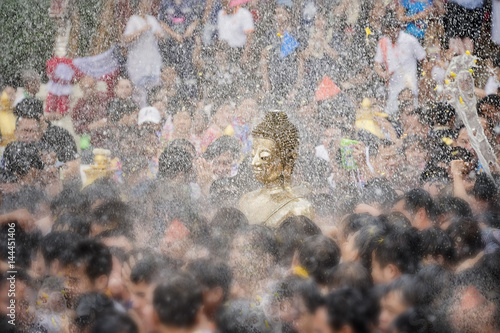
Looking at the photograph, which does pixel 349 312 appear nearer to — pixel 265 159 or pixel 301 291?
pixel 301 291

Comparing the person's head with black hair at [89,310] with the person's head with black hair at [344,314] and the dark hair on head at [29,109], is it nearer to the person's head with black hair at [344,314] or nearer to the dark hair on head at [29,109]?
the person's head with black hair at [344,314]

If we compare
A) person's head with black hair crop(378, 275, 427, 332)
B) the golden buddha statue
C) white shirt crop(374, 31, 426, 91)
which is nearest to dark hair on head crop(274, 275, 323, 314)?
person's head with black hair crop(378, 275, 427, 332)

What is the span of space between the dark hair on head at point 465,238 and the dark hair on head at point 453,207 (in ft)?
0.87

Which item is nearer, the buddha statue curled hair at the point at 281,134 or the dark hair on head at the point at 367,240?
the dark hair on head at the point at 367,240

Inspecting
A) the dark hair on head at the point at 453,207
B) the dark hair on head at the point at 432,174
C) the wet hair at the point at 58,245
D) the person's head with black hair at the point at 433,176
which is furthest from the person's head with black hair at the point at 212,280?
the dark hair on head at the point at 432,174

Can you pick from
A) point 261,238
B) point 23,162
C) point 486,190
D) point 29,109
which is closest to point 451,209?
point 486,190

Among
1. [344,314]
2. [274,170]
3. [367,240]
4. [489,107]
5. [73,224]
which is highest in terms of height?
[489,107]

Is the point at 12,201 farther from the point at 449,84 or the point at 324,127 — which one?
the point at 449,84

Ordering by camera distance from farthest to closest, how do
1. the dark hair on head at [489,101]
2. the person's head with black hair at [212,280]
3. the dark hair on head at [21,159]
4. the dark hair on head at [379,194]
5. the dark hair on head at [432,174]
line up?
the dark hair on head at [489,101], the dark hair on head at [432,174], the dark hair on head at [21,159], the dark hair on head at [379,194], the person's head with black hair at [212,280]

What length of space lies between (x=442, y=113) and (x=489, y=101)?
36cm

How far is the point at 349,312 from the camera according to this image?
177 centimetres

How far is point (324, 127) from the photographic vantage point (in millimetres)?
4352

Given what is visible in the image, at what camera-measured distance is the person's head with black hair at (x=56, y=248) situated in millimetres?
2000

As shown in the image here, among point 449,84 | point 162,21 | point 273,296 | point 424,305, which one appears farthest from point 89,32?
point 424,305
